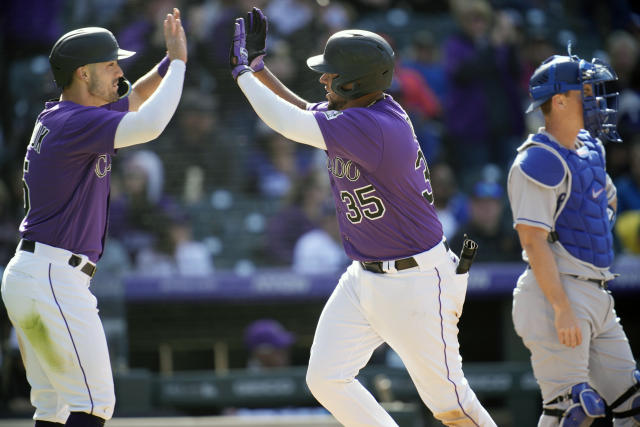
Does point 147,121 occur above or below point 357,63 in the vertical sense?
below

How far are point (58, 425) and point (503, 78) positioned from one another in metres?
6.48

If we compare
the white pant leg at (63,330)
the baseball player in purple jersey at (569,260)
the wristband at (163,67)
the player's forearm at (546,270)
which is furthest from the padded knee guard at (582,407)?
the wristband at (163,67)

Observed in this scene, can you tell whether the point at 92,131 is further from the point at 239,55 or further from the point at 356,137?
the point at 356,137

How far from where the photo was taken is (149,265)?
26.5 feet

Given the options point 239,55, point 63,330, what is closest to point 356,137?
point 239,55

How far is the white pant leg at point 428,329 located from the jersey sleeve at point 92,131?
114 cm

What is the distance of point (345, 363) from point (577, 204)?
1199mm

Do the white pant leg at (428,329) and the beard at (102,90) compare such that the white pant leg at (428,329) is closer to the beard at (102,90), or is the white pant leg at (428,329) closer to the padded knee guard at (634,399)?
the padded knee guard at (634,399)

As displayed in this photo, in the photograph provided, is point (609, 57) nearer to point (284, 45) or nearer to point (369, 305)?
point (284, 45)

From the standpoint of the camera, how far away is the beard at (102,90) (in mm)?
3699

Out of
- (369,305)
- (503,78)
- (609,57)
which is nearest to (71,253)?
(369,305)

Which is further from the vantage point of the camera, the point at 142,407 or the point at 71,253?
the point at 142,407

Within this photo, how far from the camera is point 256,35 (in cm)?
397

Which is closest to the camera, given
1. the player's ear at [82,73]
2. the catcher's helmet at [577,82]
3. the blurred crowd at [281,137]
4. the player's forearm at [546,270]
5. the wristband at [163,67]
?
the player's ear at [82,73]
